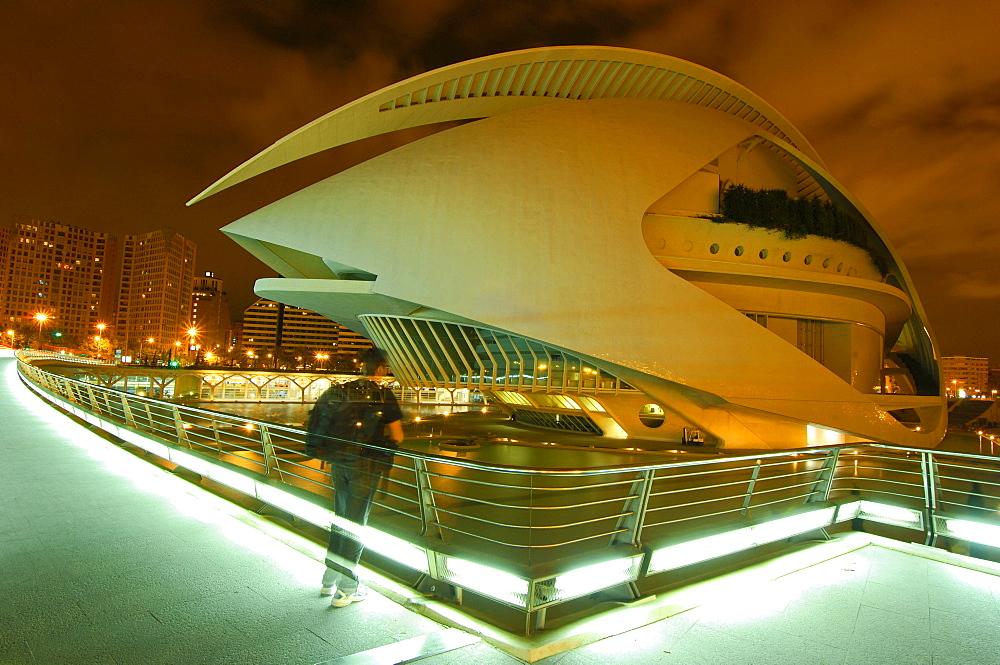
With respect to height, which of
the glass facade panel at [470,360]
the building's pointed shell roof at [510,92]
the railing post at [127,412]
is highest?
the building's pointed shell roof at [510,92]

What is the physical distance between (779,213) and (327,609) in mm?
16621

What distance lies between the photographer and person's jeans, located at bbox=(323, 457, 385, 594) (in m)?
3.21

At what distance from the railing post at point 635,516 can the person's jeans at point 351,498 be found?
60.0 inches

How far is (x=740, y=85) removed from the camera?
58.5 ft

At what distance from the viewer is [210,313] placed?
128 metres

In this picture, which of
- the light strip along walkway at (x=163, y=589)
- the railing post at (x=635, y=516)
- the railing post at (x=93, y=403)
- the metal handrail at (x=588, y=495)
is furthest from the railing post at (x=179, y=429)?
the railing post at (x=635, y=516)

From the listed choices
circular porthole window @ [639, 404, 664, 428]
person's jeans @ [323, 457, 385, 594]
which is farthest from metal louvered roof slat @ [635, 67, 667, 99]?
person's jeans @ [323, 457, 385, 594]

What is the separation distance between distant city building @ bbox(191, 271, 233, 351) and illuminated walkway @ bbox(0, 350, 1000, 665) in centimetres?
11637

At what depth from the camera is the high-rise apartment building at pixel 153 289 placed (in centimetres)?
11738

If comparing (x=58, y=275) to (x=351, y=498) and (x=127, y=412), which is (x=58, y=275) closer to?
(x=127, y=412)

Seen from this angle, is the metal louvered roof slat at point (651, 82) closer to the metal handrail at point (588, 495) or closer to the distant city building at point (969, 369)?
the metal handrail at point (588, 495)

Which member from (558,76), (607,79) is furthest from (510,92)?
(607,79)

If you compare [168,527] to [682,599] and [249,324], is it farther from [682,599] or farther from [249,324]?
[249,324]

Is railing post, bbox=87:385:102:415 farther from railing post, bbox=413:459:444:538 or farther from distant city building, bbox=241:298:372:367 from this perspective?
distant city building, bbox=241:298:372:367
